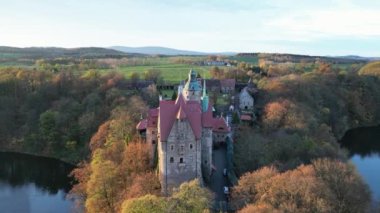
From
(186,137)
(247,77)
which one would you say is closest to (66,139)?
(186,137)

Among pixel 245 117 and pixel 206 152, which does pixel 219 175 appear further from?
pixel 245 117

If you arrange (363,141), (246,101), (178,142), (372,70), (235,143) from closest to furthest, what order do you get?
1. (178,142)
2. (235,143)
3. (246,101)
4. (363,141)
5. (372,70)

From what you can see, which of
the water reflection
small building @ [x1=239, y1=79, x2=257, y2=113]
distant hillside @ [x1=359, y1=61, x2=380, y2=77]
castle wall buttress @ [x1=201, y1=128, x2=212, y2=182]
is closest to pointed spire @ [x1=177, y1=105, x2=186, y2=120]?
castle wall buttress @ [x1=201, y1=128, x2=212, y2=182]

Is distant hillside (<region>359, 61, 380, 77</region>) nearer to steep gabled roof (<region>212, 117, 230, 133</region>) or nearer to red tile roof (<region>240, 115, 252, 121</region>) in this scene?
red tile roof (<region>240, 115, 252, 121</region>)

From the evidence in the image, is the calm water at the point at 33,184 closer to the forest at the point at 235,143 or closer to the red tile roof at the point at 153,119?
the forest at the point at 235,143

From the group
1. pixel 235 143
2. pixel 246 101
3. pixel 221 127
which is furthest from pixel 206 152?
pixel 246 101
